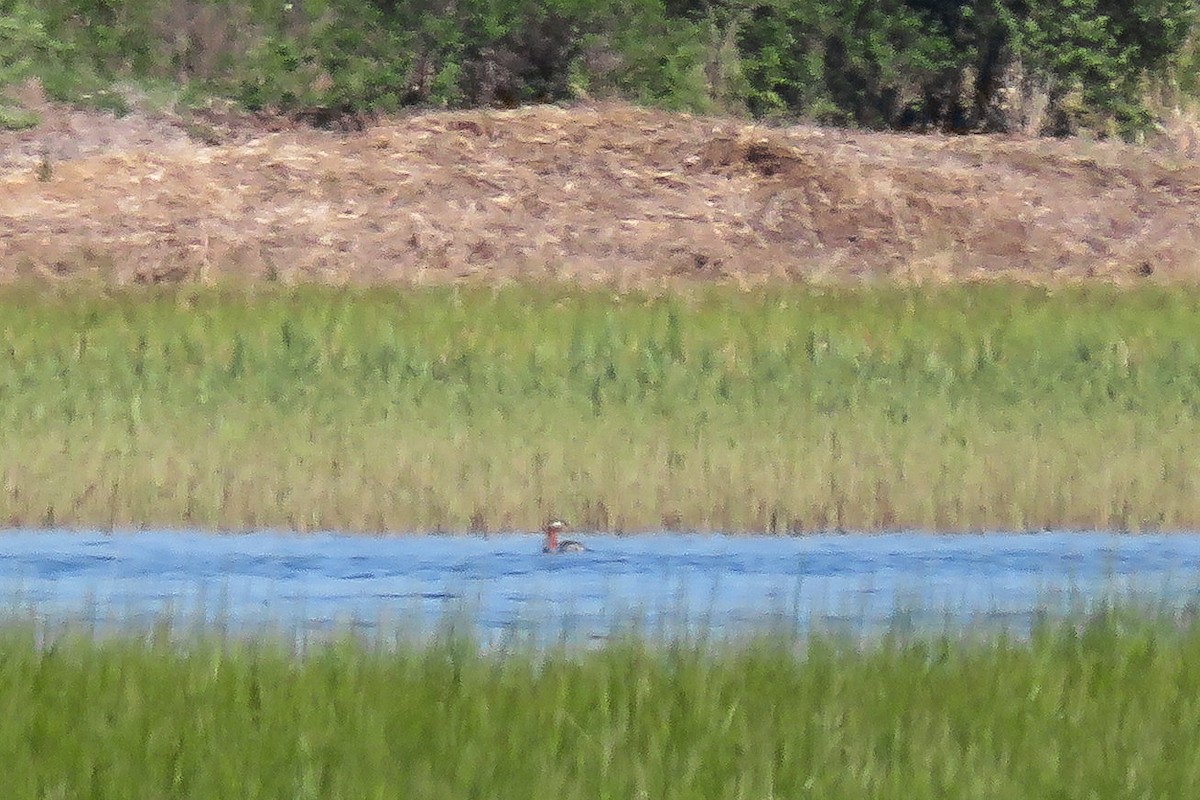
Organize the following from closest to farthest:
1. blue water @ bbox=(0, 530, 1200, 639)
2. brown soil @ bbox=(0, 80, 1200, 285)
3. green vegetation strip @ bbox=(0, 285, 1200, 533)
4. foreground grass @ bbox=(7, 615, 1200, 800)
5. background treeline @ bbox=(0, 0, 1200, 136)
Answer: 1. foreground grass @ bbox=(7, 615, 1200, 800)
2. blue water @ bbox=(0, 530, 1200, 639)
3. green vegetation strip @ bbox=(0, 285, 1200, 533)
4. brown soil @ bbox=(0, 80, 1200, 285)
5. background treeline @ bbox=(0, 0, 1200, 136)

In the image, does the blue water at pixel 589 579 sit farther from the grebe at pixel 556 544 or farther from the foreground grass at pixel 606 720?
the foreground grass at pixel 606 720

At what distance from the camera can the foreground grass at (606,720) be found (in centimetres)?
560

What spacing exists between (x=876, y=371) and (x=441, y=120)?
788 centimetres

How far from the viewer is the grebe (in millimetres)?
9273

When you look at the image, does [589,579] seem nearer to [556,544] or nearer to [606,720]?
[556,544]

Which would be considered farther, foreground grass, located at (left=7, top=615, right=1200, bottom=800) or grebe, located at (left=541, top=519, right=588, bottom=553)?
grebe, located at (left=541, top=519, right=588, bottom=553)

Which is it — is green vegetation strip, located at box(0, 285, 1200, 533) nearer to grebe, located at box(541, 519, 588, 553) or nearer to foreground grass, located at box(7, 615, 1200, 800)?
grebe, located at box(541, 519, 588, 553)

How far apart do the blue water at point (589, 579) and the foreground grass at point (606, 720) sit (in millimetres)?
624

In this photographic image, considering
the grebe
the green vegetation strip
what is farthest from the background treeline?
the grebe

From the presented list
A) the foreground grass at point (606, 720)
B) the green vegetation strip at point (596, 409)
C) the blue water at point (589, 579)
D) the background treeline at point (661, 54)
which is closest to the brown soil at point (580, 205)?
the background treeline at point (661, 54)

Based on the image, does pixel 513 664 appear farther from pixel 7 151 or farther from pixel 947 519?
pixel 7 151

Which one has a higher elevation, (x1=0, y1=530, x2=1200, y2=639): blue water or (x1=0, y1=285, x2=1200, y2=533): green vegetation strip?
(x1=0, y1=530, x2=1200, y2=639): blue water

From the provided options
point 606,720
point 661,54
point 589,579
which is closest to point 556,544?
point 589,579

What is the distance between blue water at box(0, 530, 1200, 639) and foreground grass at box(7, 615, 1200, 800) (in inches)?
24.6
